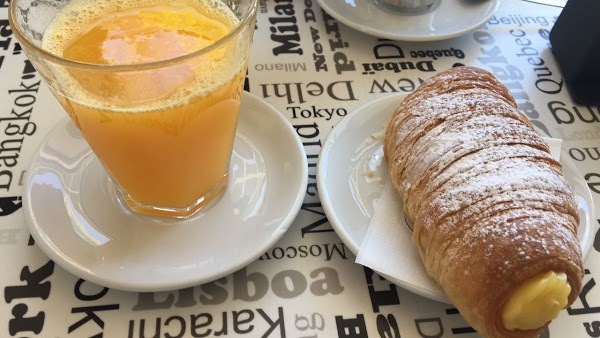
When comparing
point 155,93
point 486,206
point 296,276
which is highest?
point 155,93

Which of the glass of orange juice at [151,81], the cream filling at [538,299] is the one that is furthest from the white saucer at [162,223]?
the cream filling at [538,299]

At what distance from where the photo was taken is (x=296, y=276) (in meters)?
0.80

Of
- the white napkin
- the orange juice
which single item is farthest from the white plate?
the orange juice

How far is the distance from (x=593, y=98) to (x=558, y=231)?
592 millimetres

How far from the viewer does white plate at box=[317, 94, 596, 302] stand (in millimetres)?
805

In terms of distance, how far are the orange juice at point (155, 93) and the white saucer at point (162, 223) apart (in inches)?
1.9

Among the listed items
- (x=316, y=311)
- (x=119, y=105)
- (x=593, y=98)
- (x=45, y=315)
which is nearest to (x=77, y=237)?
(x=45, y=315)

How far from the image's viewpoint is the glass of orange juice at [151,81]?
0.66m

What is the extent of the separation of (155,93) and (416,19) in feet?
2.64

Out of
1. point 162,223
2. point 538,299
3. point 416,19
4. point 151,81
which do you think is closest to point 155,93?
point 151,81

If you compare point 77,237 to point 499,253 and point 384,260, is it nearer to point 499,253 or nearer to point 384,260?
point 384,260

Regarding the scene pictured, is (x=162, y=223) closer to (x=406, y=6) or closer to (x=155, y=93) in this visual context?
(x=155, y=93)

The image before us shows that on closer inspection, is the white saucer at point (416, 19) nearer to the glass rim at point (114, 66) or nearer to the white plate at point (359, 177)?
the white plate at point (359, 177)

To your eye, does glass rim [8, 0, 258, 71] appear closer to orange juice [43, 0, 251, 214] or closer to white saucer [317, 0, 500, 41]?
orange juice [43, 0, 251, 214]
